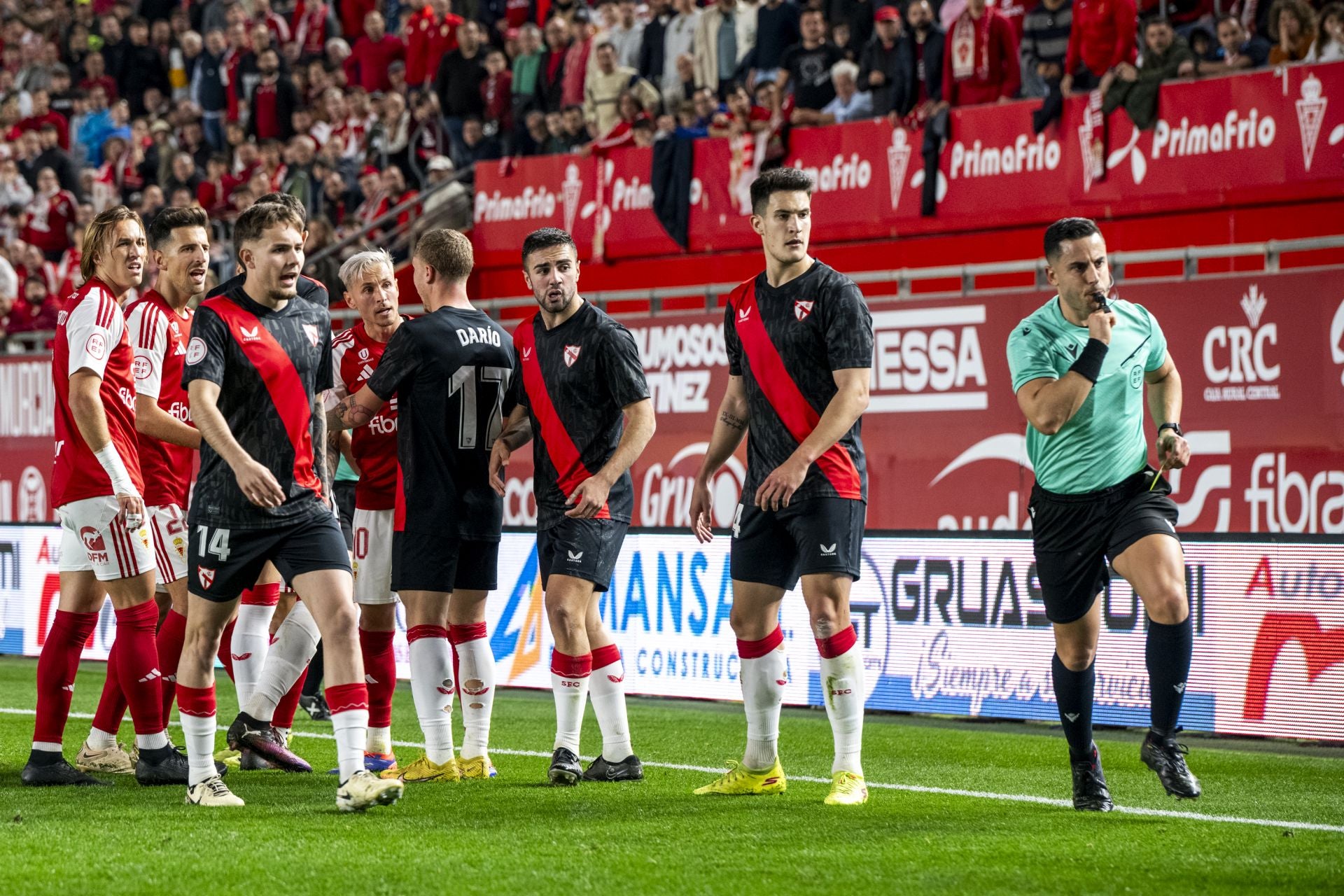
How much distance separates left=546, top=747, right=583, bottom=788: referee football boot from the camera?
712 centimetres

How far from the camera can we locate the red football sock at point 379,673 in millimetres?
7355

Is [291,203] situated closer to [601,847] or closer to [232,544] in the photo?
[232,544]

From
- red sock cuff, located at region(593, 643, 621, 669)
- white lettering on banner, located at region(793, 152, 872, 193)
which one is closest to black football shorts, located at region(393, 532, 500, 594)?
red sock cuff, located at region(593, 643, 621, 669)

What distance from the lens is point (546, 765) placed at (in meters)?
7.96

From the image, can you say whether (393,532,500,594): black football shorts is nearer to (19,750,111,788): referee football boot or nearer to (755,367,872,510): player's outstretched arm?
(755,367,872,510): player's outstretched arm

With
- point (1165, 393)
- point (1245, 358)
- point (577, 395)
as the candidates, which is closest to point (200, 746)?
point (577, 395)

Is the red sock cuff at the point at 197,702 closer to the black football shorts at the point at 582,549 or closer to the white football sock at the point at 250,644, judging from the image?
the white football sock at the point at 250,644

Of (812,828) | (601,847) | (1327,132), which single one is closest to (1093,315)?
(812,828)

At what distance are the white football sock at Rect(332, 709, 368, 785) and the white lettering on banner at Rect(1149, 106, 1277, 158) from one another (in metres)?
8.77

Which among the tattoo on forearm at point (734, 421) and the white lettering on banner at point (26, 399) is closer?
the tattoo on forearm at point (734, 421)

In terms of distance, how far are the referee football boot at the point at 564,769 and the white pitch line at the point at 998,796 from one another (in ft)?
2.37

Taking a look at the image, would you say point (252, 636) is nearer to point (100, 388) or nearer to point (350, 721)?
point (100, 388)

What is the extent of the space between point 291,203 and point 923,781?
358 centimetres

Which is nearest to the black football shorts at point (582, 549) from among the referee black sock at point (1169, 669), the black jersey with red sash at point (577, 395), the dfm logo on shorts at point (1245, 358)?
the black jersey with red sash at point (577, 395)
